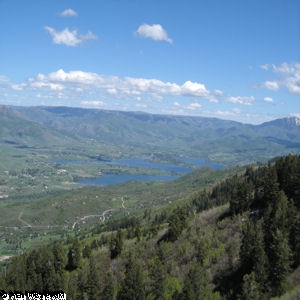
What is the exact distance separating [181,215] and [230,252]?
31.4m

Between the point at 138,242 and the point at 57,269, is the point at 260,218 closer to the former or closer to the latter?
the point at 138,242

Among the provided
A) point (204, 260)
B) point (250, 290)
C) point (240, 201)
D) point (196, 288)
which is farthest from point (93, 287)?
point (240, 201)

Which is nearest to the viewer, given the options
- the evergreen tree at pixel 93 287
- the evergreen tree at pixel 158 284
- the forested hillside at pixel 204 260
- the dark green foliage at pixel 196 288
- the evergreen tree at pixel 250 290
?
the evergreen tree at pixel 250 290

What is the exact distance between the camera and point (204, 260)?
68.6 m

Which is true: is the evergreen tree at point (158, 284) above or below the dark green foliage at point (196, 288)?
below

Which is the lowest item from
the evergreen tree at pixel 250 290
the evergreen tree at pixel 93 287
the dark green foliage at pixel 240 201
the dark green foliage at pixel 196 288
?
the evergreen tree at pixel 93 287

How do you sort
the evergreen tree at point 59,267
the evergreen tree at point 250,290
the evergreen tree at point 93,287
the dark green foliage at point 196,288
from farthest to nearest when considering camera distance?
the evergreen tree at point 59,267 < the evergreen tree at point 93,287 < the dark green foliage at point 196,288 < the evergreen tree at point 250,290

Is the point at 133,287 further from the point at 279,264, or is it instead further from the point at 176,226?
the point at 176,226

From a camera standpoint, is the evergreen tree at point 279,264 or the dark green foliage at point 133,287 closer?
the evergreen tree at point 279,264

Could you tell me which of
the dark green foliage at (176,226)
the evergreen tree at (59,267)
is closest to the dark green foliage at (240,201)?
the dark green foliage at (176,226)

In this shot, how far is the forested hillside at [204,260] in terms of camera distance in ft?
182

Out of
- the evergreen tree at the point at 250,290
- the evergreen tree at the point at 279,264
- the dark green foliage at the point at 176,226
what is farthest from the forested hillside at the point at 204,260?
the dark green foliage at the point at 176,226

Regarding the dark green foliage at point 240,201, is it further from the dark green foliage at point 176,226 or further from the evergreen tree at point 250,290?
the evergreen tree at point 250,290

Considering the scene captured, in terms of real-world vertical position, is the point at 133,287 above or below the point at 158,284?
below
